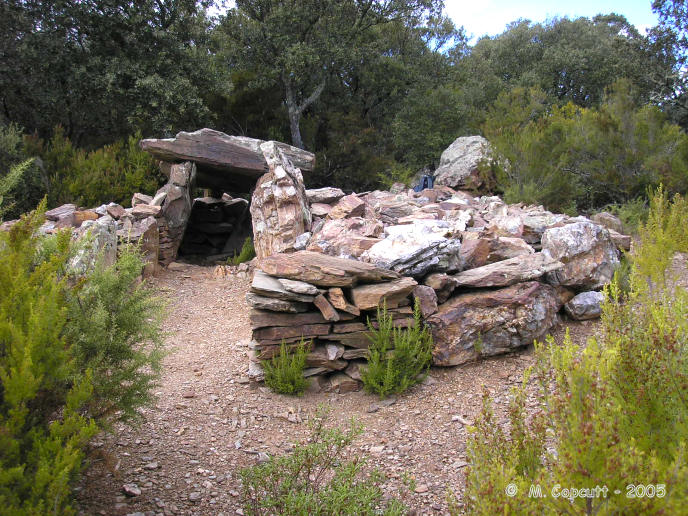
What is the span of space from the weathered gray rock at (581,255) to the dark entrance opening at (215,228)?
5808mm

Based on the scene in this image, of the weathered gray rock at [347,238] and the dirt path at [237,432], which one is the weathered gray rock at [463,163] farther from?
the dirt path at [237,432]

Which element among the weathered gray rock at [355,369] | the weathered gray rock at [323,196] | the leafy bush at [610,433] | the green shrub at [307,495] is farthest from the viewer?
the weathered gray rock at [323,196]

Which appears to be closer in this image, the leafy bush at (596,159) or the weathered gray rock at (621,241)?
the weathered gray rock at (621,241)

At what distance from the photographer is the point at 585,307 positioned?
5.19 m

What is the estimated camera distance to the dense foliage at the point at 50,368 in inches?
72.9

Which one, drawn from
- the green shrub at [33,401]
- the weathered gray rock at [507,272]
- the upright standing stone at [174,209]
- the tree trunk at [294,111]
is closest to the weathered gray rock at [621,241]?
the weathered gray rock at [507,272]

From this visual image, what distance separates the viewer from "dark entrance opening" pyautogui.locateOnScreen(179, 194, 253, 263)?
983 cm

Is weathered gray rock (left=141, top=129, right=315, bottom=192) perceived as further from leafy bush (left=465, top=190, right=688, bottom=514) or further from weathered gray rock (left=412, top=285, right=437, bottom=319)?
leafy bush (left=465, top=190, right=688, bottom=514)

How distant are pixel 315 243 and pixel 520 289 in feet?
7.09

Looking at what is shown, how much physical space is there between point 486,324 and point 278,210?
139 inches

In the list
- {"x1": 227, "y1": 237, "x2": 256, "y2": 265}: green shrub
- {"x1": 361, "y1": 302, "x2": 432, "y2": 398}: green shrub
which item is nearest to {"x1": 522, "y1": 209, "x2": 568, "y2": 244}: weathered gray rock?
{"x1": 361, "y1": 302, "x2": 432, "y2": 398}: green shrub

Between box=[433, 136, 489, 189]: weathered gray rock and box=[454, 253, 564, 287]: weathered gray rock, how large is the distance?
6869mm

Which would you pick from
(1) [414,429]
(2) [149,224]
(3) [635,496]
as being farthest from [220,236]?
(3) [635,496]

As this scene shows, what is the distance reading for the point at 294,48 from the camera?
45.0 ft
